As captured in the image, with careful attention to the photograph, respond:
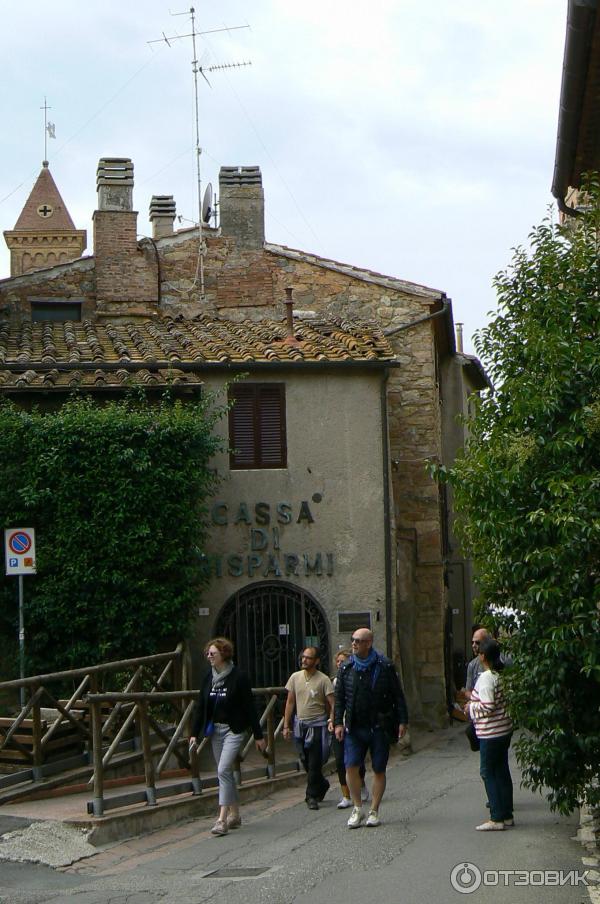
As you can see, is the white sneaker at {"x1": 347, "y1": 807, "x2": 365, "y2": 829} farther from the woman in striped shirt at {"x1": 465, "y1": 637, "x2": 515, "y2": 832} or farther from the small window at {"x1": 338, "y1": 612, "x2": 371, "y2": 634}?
the small window at {"x1": 338, "y1": 612, "x2": 371, "y2": 634}

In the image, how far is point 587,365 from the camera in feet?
30.7

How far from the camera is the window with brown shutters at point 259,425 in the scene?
19781 mm

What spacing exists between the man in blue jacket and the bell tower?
5583 centimetres

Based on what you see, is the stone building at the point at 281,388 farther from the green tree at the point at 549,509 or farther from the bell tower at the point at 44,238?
the bell tower at the point at 44,238

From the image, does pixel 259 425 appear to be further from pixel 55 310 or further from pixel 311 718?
pixel 311 718

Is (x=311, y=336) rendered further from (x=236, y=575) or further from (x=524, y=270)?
(x=524, y=270)

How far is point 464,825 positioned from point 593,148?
21.4ft

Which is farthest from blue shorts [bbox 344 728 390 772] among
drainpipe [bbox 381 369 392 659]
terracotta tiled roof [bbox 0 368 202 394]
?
terracotta tiled roof [bbox 0 368 202 394]

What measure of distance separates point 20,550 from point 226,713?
5430mm

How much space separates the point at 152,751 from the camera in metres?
13.1

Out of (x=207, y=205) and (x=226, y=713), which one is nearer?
(x=226, y=713)

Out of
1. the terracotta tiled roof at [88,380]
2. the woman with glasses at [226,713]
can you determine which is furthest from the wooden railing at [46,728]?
the terracotta tiled roof at [88,380]

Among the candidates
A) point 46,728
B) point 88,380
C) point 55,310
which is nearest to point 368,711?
point 46,728

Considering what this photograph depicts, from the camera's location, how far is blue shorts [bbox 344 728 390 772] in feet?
35.9
